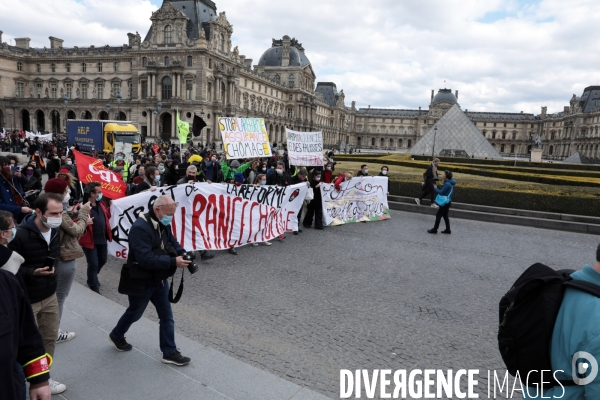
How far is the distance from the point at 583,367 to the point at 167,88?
63.2 meters

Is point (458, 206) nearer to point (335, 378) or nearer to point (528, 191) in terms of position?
point (528, 191)

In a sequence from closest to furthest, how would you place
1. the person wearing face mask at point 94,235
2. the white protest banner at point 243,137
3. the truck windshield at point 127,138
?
the person wearing face mask at point 94,235 < the white protest banner at point 243,137 < the truck windshield at point 127,138

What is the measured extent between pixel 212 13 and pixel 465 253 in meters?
63.3

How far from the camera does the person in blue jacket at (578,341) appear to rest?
6.05ft

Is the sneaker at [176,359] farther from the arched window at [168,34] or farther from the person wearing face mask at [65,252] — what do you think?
the arched window at [168,34]

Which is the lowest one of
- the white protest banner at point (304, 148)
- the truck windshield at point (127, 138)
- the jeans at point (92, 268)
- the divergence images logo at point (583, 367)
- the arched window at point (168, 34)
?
the jeans at point (92, 268)

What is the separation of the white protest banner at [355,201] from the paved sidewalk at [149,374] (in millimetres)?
7316

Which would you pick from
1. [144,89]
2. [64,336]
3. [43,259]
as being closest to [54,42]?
[144,89]

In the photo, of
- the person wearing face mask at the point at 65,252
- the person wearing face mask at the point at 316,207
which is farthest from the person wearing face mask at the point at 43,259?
the person wearing face mask at the point at 316,207

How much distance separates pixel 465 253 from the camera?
30.0ft

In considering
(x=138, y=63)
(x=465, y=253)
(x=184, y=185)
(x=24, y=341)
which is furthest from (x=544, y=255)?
(x=138, y=63)

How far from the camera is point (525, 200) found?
45.2 feet

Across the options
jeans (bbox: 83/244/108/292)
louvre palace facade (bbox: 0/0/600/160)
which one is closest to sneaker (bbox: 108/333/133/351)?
jeans (bbox: 83/244/108/292)

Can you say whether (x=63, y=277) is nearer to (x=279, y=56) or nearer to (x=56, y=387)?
(x=56, y=387)
